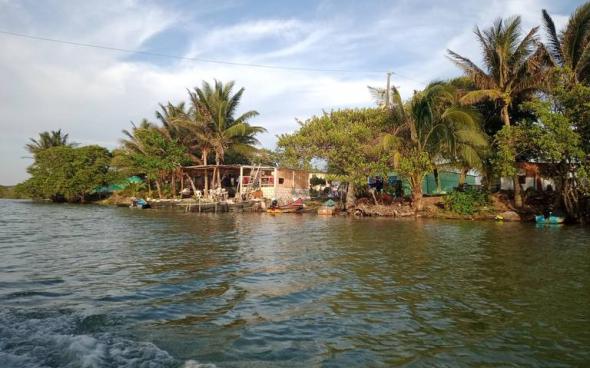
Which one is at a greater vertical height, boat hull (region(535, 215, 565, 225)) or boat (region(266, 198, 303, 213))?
boat (region(266, 198, 303, 213))

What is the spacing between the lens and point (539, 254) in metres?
12.3

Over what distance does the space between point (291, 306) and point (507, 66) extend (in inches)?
946

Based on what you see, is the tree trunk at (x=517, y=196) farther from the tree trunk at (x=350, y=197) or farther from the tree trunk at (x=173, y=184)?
the tree trunk at (x=173, y=184)

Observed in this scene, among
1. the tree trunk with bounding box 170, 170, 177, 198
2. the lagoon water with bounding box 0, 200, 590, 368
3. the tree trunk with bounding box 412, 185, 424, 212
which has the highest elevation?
the tree trunk with bounding box 170, 170, 177, 198

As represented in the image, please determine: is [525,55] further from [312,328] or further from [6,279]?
[6,279]

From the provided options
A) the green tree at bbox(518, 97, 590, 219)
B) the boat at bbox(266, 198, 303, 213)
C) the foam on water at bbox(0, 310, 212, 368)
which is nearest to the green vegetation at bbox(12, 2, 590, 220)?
the green tree at bbox(518, 97, 590, 219)

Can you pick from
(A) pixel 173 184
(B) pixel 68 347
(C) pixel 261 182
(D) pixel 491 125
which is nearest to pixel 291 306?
(B) pixel 68 347

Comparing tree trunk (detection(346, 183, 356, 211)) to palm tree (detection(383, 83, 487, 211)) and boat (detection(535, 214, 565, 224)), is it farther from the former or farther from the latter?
boat (detection(535, 214, 565, 224))

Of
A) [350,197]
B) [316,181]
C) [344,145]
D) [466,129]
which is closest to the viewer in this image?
[466,129]

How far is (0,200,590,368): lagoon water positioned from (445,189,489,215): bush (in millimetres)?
13248

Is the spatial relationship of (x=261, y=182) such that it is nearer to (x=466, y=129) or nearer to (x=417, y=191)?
(x=417, y=191)

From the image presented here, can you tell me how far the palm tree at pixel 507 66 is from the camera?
2456cm

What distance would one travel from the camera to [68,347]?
15.6 feet

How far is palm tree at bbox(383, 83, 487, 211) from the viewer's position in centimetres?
2586
